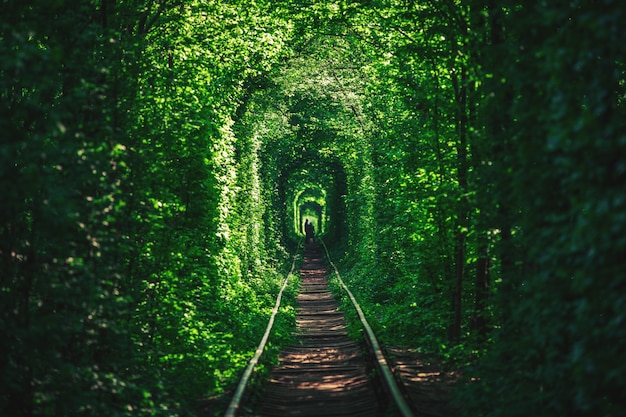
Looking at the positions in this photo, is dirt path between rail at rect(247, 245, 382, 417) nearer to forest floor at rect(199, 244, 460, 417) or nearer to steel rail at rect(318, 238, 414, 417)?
forest floor at rect(199, 244, 460, 417)

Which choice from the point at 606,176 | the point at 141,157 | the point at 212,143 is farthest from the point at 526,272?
the point at 212,143

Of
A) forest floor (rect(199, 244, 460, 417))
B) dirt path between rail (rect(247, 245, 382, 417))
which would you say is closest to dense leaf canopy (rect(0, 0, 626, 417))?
forest floor (rect(199, 244, 460, 417))

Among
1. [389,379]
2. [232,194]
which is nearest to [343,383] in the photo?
[389,379]

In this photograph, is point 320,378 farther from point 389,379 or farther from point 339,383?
point 389,379

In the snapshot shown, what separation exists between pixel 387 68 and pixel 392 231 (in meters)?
6.70

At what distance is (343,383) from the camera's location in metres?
8.84

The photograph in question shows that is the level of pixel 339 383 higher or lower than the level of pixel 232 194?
lower

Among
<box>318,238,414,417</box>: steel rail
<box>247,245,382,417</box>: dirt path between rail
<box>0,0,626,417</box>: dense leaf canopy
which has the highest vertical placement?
<box>0,0,626,417</box>: dense leaf canopy

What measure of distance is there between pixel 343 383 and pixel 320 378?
499 mm

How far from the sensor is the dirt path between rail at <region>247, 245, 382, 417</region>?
7.45 meters

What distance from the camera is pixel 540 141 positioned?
493cm

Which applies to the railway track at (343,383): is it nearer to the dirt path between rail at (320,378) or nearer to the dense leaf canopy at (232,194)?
the dirt path between rail at (320,378)

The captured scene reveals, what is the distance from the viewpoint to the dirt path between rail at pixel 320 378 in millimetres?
7453

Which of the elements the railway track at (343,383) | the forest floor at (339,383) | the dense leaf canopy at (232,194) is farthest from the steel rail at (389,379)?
the dense leaf canopy at (232,194)
